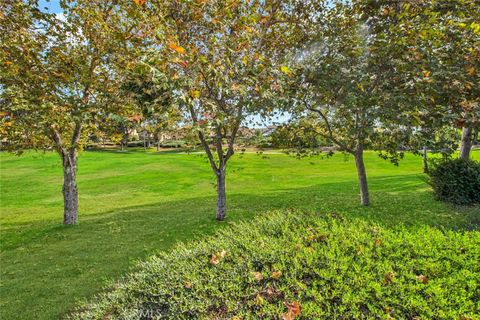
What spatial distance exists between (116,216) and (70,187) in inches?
119

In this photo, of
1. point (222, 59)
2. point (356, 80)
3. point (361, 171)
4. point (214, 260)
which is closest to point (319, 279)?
point (214, 260)

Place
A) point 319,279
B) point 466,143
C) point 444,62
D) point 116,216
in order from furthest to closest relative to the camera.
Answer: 1. point 116,216
2. point 466,143
3. point 444,62
4. point 319,279

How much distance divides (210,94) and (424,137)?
6102mm

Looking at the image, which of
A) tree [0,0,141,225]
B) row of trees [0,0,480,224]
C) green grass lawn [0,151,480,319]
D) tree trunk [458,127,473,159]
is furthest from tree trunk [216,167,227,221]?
tree trunk [458,127,473,159]

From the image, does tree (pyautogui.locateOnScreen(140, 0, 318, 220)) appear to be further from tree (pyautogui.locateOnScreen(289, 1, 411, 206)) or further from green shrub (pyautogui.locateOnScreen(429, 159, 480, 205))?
green shrub (pyautogui.locateOnScreen(429, 159, 480, 205))

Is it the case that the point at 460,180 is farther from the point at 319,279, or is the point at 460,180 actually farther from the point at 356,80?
the point at 319,279

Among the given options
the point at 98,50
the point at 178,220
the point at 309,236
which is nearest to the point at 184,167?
the point at 178,220

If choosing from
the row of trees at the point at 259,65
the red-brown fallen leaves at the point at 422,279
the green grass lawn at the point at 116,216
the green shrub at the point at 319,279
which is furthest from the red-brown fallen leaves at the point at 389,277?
the row of trees at the point at 259,65

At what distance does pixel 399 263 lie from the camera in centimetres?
356

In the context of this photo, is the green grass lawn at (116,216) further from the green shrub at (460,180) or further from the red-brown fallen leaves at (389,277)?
the red-brown fallen leaves at (389,277)

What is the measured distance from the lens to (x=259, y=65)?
286 inches

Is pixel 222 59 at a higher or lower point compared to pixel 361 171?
higher

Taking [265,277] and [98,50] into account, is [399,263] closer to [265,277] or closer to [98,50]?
[265,277]

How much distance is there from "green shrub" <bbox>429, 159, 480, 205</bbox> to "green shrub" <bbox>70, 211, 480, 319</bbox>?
931 centimetres
